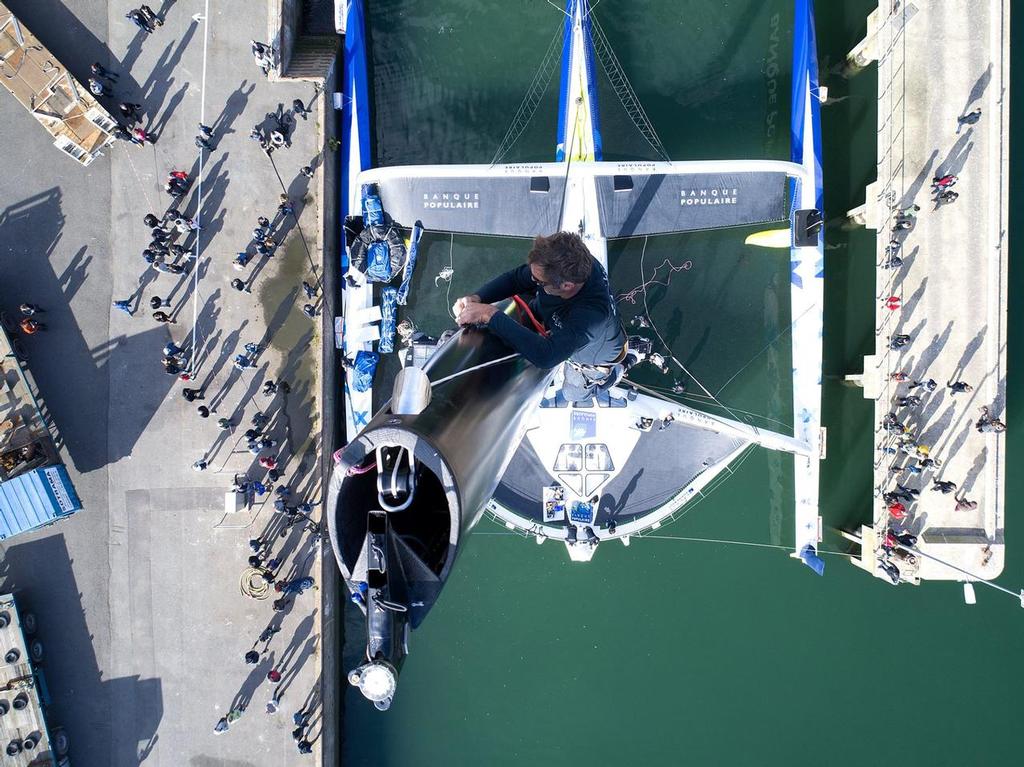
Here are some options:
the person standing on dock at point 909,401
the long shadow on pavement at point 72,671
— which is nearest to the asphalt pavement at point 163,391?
the long shadow on pavement at point 72,671

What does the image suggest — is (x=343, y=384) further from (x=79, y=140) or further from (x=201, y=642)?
(x=79, y=140)

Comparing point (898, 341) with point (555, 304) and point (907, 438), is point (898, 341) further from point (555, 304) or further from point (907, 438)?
point (555, 304)

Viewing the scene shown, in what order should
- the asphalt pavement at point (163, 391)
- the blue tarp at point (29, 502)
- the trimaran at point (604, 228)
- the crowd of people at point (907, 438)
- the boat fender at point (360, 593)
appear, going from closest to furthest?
the boat fender at point (360, 593)
the trimaran at point (604, 228)
the blue tarp at point (29, 502)
the crowd of people at point (907, 438)
the asphalt pavement at point (163, 391)

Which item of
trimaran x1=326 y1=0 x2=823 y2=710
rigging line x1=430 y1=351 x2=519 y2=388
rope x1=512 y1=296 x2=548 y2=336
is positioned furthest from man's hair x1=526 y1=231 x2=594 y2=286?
trimaran x1=326 y1=0 x2=823 y2=710

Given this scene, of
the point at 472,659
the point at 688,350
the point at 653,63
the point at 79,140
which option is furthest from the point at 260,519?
the point at 653,63

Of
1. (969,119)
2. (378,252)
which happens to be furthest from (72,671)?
(969,119)

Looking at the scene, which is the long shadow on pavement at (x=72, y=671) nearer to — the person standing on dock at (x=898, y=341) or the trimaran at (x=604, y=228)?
the trimaran at (x=604, y=228)
